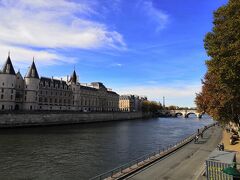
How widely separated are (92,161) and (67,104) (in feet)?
347

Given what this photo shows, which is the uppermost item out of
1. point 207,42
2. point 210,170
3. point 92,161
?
point 207,42

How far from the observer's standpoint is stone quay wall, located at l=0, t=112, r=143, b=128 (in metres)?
76.8

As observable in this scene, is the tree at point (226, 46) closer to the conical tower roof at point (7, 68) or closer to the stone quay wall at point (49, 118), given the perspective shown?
the stone quay wall at point (49, 118)

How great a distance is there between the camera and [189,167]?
25.1 m

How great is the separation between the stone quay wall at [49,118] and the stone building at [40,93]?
52.4ft

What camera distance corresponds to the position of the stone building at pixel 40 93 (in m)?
97.7

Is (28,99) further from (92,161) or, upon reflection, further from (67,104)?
(92,161)

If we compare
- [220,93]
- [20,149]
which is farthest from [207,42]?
[20,149]

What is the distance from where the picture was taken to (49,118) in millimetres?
93938

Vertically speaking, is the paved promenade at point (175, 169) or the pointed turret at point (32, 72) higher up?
the pointed turret at point (32, 72)

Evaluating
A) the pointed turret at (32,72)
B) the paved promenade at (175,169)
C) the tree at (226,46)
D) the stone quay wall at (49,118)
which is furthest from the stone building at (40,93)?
the tree at (226,46)

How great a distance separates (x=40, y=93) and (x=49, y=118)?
2773 centimetres

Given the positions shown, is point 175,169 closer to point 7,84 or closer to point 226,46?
point 226,46

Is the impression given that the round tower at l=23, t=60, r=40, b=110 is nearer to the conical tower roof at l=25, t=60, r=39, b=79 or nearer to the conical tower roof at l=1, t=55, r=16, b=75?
the conical tower roof at l=25, t=60, r=39, b=79
